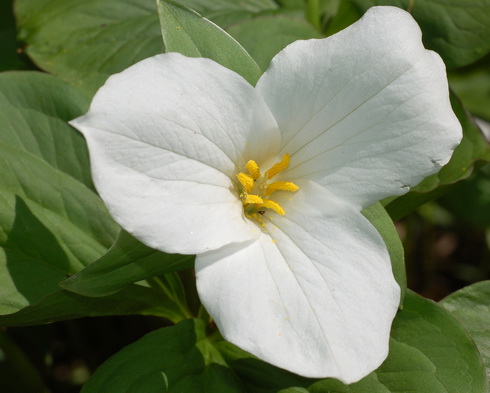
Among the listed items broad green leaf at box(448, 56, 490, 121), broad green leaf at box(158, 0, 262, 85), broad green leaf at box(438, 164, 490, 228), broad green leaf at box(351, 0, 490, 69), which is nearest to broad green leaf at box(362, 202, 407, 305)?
broad green leaf at box(158, 0, 262, 85)

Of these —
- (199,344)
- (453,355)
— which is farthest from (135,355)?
(453,355)

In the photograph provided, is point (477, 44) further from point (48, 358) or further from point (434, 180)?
point (48, 358)

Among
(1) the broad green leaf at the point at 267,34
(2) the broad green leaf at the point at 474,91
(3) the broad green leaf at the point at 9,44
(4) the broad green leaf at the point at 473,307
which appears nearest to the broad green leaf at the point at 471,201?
(2) the broad green leaf at the point at 474,91

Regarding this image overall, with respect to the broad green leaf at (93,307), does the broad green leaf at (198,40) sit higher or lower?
higher

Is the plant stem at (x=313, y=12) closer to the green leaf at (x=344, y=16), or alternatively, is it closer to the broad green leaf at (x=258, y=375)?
the green leaf at (x=344, y=16)

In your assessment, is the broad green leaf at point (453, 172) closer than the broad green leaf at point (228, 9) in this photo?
Yes

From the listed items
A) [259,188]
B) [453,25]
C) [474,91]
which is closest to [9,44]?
[259,188]
